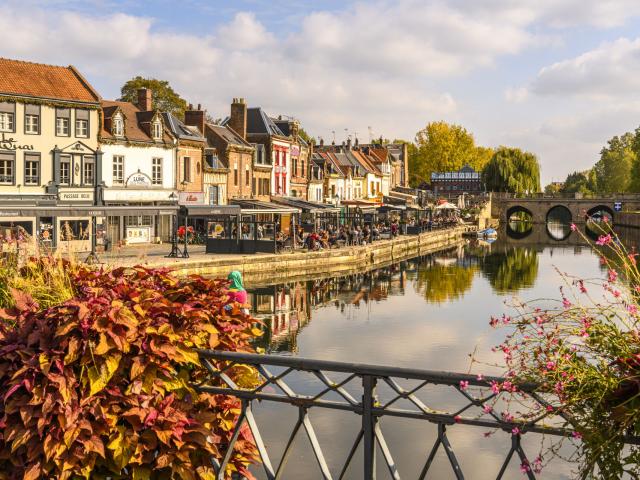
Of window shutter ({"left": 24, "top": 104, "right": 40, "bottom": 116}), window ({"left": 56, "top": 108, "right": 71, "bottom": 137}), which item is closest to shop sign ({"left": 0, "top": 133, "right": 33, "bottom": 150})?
window shutter ({"left": 24, "top": 104, "right": 40, "bottom": 116})

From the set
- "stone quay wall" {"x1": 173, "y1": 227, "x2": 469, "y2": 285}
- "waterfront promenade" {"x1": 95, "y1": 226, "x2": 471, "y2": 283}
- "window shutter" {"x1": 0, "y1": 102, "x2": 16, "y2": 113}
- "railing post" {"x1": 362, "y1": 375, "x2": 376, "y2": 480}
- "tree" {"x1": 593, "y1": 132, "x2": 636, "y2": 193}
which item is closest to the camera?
"railing post" {"x1": 362, "y1": 375, "x2": 376, "y2": 480}

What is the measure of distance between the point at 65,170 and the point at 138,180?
511 cm

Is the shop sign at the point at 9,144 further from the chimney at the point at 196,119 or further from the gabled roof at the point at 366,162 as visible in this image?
the gabled roof at the point at 366,162

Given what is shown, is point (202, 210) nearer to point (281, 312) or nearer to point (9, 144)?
point (9, 144)

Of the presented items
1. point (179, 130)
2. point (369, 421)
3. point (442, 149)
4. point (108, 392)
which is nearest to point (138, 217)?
point (179, 130)

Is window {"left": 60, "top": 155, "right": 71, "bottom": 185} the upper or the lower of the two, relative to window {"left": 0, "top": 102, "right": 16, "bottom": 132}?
lower

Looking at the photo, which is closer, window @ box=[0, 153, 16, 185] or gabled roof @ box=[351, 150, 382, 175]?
window @ box=[0, 153, 16, 185]

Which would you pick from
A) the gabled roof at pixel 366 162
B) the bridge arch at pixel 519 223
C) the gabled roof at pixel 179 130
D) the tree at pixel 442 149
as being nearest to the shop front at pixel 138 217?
the gabled roof at pixel 179 130

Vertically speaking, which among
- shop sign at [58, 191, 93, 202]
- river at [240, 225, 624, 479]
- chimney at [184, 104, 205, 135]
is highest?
chimney at [184, 104, 205, 135]

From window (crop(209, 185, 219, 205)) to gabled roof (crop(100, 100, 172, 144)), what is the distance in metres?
5.99

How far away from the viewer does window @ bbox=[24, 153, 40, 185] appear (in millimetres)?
39281

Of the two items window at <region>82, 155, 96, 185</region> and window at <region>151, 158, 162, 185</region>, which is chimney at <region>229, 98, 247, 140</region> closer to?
window at <region>151, 158, 162, 185</region>

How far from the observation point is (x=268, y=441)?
12781 mm

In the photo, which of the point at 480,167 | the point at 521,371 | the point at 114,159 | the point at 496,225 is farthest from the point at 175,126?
the point at 480,167
